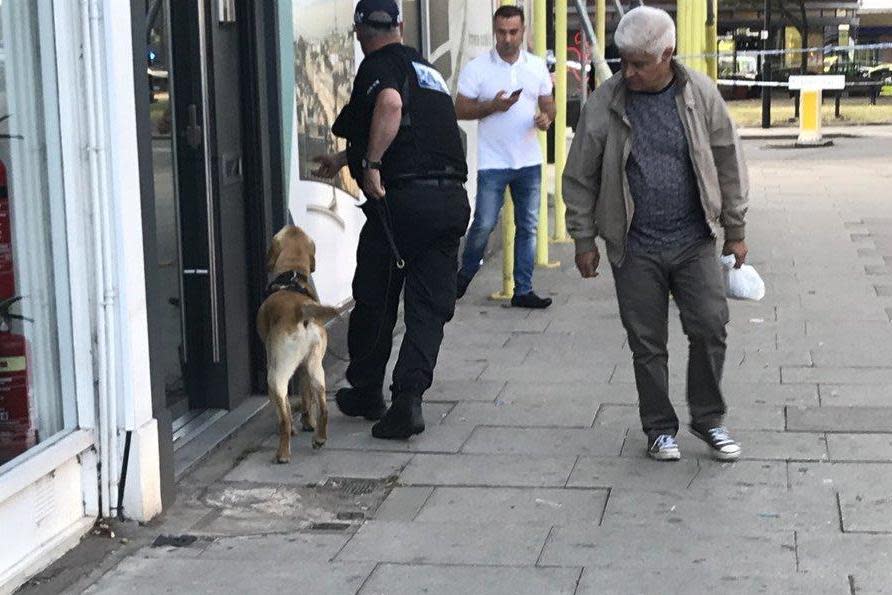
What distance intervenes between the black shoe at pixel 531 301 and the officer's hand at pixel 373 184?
3448 millimetres

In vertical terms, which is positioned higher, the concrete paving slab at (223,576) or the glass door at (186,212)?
the glass door at (186,212)

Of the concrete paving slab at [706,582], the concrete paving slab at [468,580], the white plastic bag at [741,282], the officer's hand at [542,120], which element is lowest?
the concrete paving slab at [468,580]

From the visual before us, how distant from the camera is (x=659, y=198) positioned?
5.64m

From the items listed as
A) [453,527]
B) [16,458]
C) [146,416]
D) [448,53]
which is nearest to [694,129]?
[453,527]

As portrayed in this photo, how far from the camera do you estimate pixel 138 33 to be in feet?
16.7

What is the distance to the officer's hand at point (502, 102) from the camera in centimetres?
895

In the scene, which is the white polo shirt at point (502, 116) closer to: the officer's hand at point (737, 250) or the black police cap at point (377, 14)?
the black police cap at point (377, 14)

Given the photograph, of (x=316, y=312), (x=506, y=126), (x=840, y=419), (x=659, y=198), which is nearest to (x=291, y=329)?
(x=316, y=312)

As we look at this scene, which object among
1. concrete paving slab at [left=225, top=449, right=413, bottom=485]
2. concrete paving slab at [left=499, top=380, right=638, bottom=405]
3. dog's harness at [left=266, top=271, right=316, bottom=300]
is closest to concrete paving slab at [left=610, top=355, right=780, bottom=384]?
concrete paving slab at [left=499, top=380, right=638, bottom=405]

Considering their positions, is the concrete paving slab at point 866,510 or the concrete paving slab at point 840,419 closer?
the concrete paving slab at point 866,510

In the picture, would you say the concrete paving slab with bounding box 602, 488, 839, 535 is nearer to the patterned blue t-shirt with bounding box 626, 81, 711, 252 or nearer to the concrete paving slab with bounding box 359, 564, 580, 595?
the concrete paving slab with bounding box 359, 564, 580, 595

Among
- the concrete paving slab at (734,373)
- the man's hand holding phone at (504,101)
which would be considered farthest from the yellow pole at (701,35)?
the concrete paving slab at (734,373)

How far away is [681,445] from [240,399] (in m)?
2.08

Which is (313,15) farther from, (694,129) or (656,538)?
(656,538)
